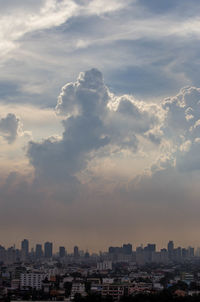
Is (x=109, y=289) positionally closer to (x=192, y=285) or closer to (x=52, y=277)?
(x=192, y=285)

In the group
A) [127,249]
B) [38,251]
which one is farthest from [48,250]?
[127,249]

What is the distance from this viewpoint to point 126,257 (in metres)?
147

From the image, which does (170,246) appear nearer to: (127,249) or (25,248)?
(127,249)

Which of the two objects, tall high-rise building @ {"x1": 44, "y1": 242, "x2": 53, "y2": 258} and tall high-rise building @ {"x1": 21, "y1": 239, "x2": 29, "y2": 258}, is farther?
tall high-rise building @ {"x1": 44, "y1": 242, "x2": 53, "y2": 258}

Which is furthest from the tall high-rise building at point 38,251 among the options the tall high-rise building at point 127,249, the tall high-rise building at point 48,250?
the tall high-rise building at point 127,249

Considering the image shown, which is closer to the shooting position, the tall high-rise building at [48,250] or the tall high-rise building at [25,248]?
the tall high-rise building at [25,248]

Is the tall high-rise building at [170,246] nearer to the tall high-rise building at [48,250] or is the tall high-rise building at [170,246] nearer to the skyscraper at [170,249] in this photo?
the skyscraper at [170,249]

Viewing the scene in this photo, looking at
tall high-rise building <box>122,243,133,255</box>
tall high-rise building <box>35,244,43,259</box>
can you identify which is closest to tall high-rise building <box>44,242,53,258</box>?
tall high-rise building <box>35,244,43,259</box>

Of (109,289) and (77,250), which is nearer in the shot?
(109,289)

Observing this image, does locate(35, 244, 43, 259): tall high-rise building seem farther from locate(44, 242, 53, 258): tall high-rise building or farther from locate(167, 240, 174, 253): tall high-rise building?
locate(167, 240, 174, 253): tall high-rise building

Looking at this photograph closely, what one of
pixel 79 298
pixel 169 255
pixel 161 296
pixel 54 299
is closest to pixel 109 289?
pixel 54 299

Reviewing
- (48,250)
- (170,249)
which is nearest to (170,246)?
(170,249)

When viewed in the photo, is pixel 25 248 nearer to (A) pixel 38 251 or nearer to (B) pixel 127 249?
(A) pixel 38 251

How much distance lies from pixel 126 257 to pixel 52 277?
249 ft
